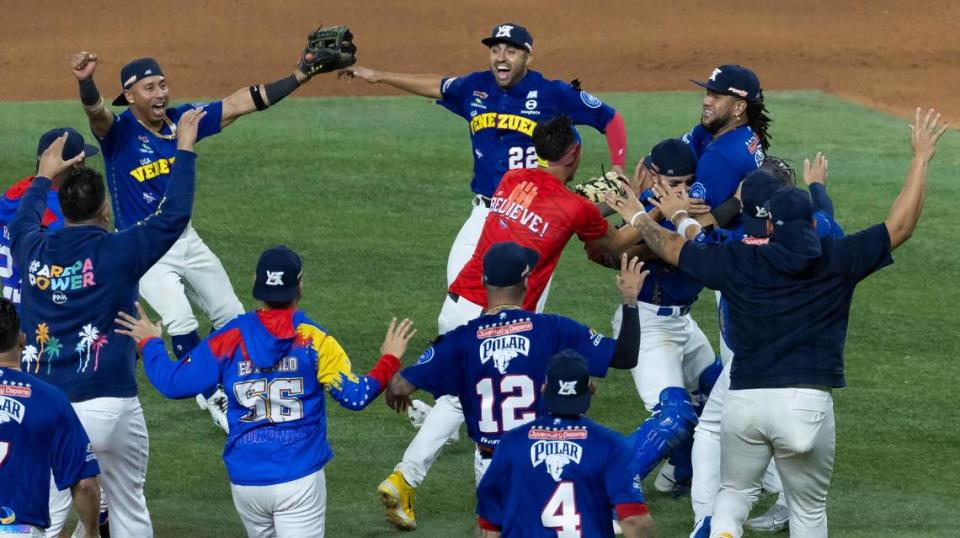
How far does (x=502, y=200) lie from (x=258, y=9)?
16820 mm

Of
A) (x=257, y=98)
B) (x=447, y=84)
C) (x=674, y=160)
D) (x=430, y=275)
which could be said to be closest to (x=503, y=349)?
(x=674, y=160)

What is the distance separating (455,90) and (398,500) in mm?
3243

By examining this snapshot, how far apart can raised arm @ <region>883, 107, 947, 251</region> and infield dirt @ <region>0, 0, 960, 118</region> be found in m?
13.4

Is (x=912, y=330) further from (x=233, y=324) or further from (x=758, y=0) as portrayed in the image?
(x=758, y=0)

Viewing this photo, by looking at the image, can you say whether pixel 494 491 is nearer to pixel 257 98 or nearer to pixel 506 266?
pixel 506 266

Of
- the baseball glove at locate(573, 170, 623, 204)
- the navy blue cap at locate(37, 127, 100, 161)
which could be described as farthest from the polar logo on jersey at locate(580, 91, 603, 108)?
the navy blue cap at locate(37, 127, 100, 161)

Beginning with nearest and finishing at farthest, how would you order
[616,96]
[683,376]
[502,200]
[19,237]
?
[19,237]
[502,200]
[683,376]
[616,96]

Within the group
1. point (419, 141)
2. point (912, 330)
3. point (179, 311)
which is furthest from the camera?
point (419, 141)

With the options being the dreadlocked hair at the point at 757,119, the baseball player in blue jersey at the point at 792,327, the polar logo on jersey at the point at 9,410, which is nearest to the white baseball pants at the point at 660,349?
the dreadlocked hair at the point at 757,119

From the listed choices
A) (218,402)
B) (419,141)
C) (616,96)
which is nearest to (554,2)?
(616,96)

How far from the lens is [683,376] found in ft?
30.1

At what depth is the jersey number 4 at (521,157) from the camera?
10.3 m

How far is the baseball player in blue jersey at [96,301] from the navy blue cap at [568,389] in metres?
2.16

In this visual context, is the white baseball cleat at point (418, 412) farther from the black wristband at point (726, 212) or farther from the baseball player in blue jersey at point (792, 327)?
the baseball player in blue jersey at point (792, 327)
